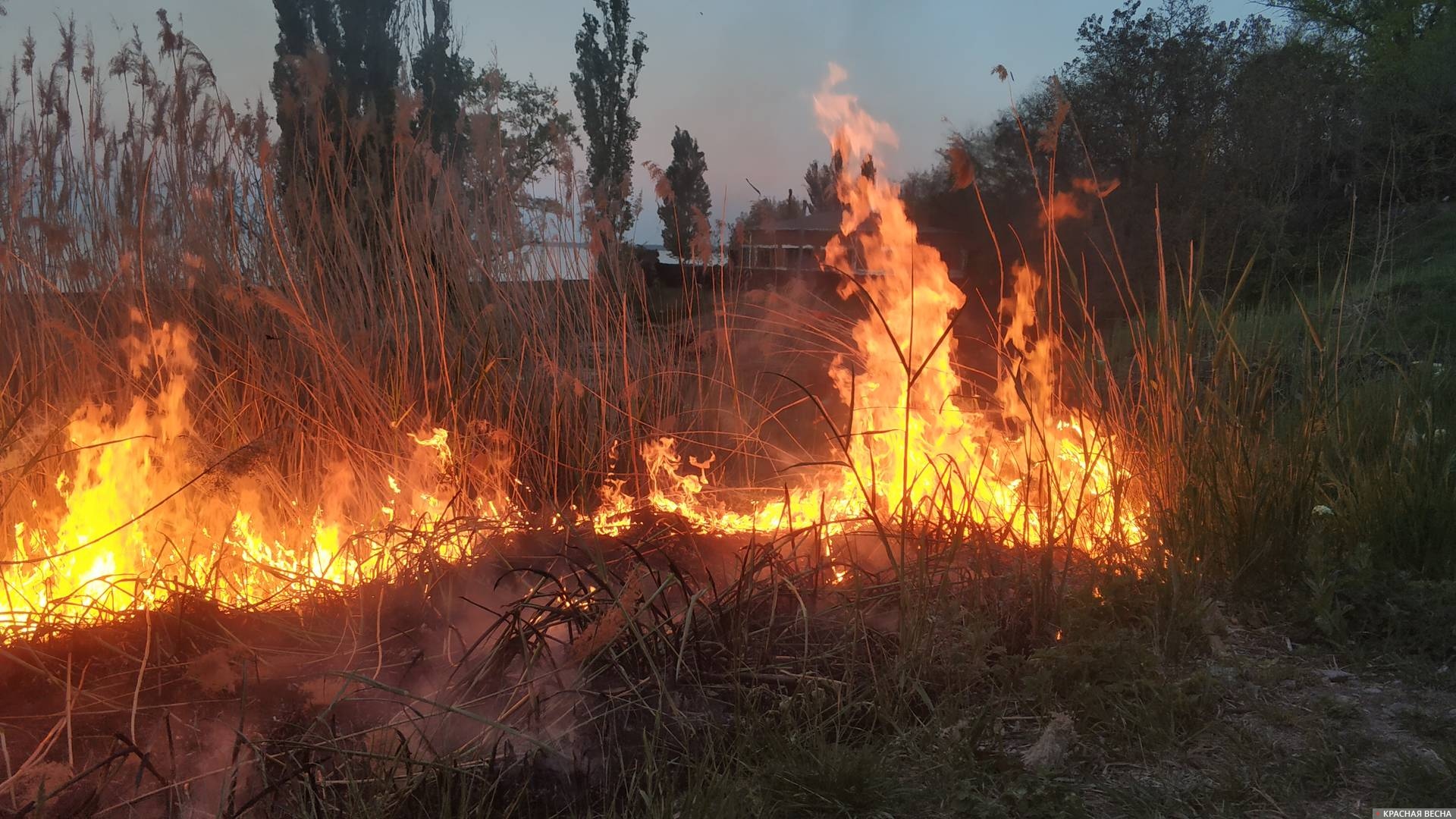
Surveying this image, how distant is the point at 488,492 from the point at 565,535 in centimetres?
93

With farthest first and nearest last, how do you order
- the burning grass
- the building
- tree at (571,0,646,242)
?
1. tree at (571,0,646,242)
2. the building
3. the burning grass

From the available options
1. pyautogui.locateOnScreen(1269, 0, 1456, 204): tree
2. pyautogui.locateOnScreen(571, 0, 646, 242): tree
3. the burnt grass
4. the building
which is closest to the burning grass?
the burnt grass

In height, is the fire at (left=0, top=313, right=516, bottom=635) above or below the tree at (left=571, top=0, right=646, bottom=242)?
below

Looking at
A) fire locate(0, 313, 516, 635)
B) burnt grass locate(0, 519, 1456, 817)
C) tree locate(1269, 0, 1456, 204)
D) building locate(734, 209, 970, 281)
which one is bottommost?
burnt grass locate(0, 519, 1456, 817)

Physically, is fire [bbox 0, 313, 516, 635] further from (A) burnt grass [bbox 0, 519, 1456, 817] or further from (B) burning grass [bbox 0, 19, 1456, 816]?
(A) burnt grass [bbox 0, 519, 1456, 817]

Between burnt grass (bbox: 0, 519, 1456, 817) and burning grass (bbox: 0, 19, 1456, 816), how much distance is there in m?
0.01

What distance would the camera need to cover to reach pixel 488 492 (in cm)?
367

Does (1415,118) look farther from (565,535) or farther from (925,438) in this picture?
(565,535)

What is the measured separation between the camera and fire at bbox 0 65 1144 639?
2.76m

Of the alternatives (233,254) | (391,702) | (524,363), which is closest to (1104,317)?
(524,363)

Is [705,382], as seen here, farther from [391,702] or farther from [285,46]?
[285,46]

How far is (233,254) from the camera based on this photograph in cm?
383

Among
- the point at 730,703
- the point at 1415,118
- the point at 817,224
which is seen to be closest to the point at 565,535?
the point at 730,703

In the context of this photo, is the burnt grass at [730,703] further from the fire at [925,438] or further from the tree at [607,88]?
the tree at [607,88]
